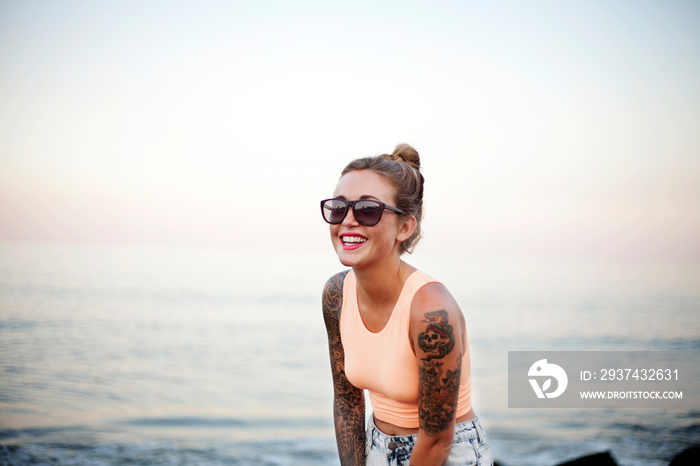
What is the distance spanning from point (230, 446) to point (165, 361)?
6.72 meters

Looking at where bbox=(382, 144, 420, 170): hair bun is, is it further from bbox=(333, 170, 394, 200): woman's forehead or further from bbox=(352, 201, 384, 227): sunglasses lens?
bbox=(352, 201, 384, 227): sunglasses lens

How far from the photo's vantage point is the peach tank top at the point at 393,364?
242cm

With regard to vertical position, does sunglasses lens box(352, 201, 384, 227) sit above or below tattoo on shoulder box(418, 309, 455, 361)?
above

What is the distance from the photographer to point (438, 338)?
227 cm

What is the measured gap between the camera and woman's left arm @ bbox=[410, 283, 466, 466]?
228 centimetres

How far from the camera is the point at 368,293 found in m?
2.65

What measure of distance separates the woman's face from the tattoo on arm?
0.43 m

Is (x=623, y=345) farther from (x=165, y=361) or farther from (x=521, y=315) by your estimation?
(x=165, y=361)

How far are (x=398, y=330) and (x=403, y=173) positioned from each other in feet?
2.65

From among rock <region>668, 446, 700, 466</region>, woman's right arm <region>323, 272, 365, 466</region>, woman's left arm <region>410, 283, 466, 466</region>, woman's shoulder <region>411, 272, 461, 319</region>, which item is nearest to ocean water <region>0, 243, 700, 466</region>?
rock <region>668, 446, 700, 466</region>

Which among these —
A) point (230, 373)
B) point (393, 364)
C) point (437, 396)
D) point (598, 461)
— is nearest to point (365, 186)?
point (393, 364)

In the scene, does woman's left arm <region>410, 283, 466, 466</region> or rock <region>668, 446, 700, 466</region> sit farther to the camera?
rock <region>668, 446, 700, 466</region>

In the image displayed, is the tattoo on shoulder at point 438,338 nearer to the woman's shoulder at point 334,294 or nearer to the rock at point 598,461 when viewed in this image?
the woman's shoulder at point 334,294

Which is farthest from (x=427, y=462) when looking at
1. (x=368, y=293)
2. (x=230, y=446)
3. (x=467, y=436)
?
(x=230, y=446)
